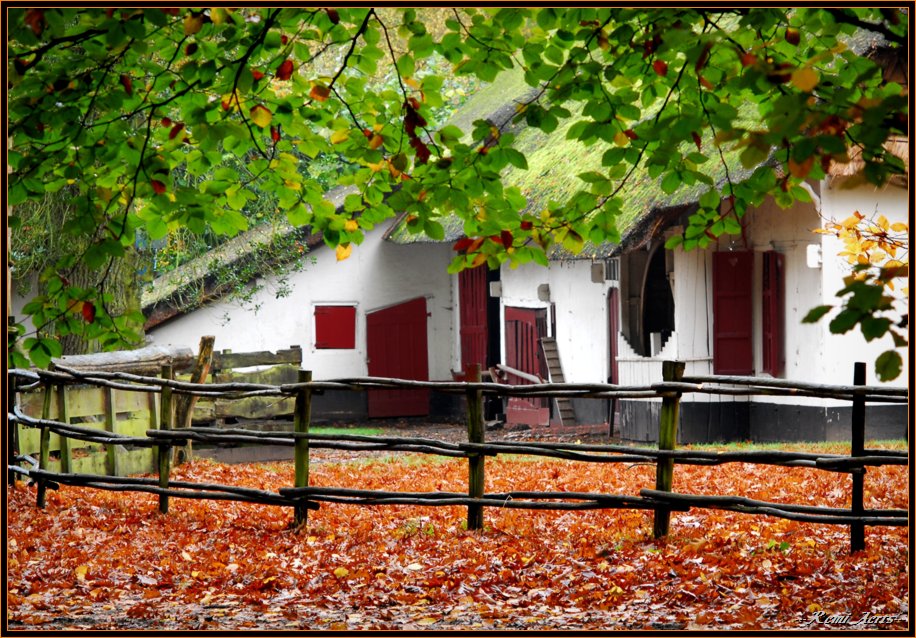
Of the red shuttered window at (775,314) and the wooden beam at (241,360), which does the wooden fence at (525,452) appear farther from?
the red shuttered window at (775,314)

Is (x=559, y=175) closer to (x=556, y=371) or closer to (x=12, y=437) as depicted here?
(x=556, y=371)

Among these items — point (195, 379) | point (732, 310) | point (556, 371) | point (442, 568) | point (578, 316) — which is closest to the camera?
point (442, 568)

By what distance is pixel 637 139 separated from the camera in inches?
196


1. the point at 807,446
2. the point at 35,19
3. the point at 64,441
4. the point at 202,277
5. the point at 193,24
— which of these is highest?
the point at 193,24

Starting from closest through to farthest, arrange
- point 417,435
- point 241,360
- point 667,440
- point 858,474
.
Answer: point 858,474
point 667,440
point 241,360
point 417,435

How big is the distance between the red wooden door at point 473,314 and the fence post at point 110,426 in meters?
10.1

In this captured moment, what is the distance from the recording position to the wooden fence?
5.86 m

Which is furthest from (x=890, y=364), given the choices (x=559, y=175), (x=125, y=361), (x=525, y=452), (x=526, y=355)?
(x=526, y=355)

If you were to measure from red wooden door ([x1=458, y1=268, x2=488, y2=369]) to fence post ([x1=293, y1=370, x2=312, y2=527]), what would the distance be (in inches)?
496

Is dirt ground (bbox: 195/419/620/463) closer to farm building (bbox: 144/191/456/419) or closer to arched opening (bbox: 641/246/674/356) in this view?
farm building (bbox: 144/191/456/419)

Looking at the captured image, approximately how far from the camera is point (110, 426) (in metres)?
9.76

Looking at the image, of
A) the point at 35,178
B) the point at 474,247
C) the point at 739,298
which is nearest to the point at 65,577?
the point at 35,178

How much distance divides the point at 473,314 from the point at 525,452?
44.6 feet

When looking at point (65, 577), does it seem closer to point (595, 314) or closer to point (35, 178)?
point (35, 178)
